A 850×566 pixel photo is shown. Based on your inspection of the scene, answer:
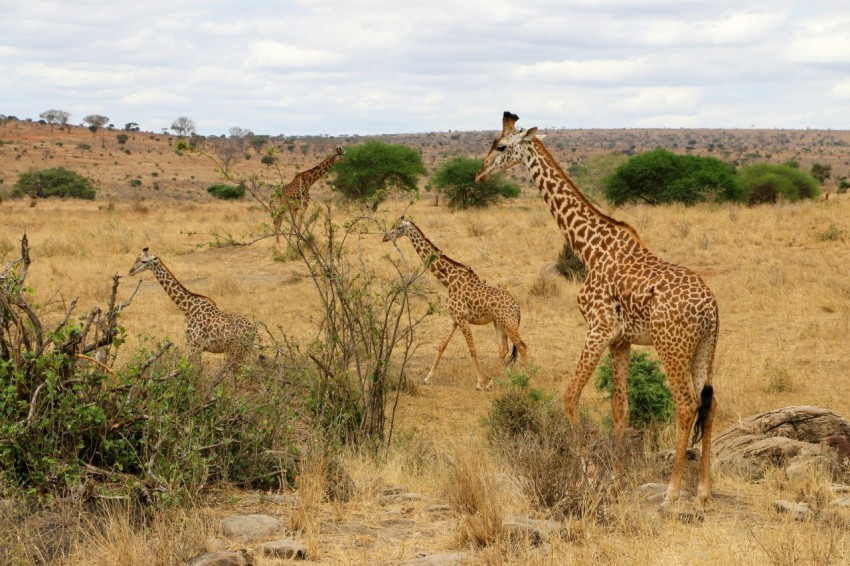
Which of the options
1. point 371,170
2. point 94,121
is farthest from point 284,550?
point 94,121

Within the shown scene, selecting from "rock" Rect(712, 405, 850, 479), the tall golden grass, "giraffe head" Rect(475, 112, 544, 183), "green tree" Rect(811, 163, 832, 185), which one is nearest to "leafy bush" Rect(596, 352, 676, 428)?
the tall golden grass

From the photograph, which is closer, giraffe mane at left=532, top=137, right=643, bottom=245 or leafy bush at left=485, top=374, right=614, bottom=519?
leafy bush at left=485, top=374, right=614, bottom=519

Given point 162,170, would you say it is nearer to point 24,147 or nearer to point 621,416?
point 24,147

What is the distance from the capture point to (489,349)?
543 inches

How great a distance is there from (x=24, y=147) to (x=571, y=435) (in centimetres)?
7346

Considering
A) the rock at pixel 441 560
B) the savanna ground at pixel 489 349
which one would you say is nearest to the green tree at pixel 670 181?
the savanna ground at pixel 489 349

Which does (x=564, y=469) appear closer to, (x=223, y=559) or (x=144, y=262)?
(x=223, y=559)

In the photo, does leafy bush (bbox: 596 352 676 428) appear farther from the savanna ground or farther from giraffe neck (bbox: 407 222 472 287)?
giraffe neck (bbox: 407 222 472 287)

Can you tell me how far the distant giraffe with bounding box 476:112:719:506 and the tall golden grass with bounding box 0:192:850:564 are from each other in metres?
0.69

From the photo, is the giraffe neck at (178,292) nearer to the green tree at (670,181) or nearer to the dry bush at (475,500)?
the dry bush at (475,500)

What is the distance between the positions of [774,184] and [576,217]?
26.6 m

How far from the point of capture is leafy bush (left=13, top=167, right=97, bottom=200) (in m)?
44.1

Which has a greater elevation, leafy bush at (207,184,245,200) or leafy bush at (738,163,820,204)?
leafy bush at (738,163,820,204)

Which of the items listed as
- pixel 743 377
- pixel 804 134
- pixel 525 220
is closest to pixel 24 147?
pixel 525 220
